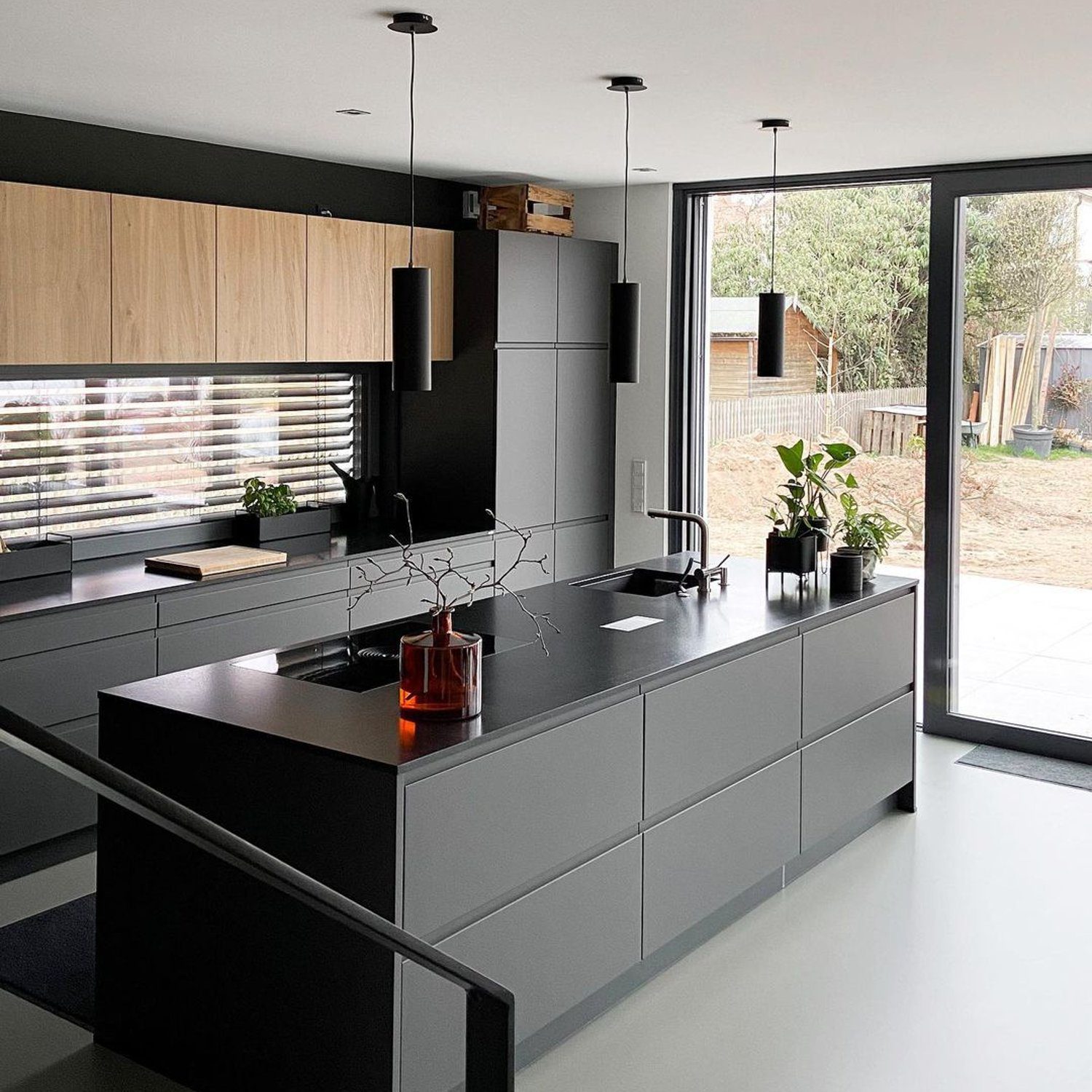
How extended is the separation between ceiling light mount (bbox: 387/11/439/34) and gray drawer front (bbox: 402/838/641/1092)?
6.78 ft

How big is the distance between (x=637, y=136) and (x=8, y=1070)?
3671 millimetres

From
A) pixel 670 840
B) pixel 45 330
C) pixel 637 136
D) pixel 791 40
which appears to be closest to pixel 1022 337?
pixel 637 136

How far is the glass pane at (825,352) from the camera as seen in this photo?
19.6 feet

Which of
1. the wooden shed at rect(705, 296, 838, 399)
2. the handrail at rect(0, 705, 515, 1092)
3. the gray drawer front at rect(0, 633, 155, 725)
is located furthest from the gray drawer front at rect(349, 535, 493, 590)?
the handrail at rect(0, 705, 515, 1092)

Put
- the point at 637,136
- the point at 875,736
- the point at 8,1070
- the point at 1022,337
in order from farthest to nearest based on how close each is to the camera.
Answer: the point at 1022,337, the point at 637,136, the point at 875,736, the point at 8,1070

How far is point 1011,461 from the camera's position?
19.0 feet

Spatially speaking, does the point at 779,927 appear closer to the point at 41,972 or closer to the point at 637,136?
the point at 41,972

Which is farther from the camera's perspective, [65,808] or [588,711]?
[65,808]

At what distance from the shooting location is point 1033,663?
231 inches

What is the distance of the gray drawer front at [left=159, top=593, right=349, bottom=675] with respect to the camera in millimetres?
4633

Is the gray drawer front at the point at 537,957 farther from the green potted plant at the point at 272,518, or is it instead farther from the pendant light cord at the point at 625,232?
the pendant light cord at the point at 625,232

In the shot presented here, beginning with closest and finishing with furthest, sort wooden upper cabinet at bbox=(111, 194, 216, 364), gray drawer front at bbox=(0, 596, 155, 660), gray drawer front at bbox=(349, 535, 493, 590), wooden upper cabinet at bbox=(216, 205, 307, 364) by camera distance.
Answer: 1. gray drawer front at bbox=(0, 596, 155, 660)
2. wooden upper cabinet at bbox=(111, 194, 216, 364)
3. wooden upper cabinet at bbox=(216, 205, 307, 364)
4. gray drawer front at bbox=(349, 535, 493, 590)

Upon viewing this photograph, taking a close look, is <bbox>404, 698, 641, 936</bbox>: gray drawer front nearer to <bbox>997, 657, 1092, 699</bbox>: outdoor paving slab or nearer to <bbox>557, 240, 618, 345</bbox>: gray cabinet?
<bbox>997, 657, 1092, 699</bbox>: outdoor paving slab

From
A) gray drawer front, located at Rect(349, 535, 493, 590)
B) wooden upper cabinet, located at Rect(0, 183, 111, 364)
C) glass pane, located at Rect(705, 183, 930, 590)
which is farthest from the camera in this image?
glass pane, located at Rect(705, 183, 930, 590)
